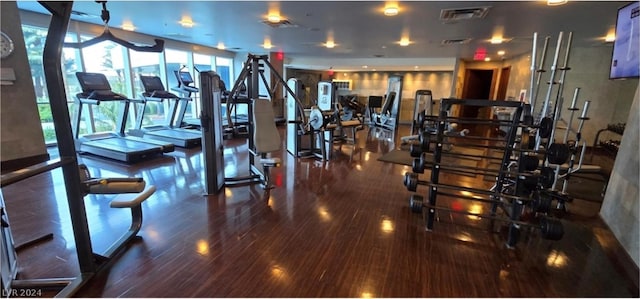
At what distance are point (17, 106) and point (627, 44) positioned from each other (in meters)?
7.91

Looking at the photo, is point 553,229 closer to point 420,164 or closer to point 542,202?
point 542,202

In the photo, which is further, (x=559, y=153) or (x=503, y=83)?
(x=503, y=83)

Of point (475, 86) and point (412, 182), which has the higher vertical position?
point (475, 86)

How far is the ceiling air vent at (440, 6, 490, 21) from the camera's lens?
4.21m

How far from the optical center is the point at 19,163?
14.8 ft

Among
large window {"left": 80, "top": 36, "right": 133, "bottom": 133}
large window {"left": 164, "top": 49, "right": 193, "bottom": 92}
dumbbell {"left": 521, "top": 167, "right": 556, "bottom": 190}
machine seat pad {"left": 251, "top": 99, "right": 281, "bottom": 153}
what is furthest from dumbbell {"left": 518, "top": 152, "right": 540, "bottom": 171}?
large window {"left": 164, "top": 49, "right": 193, "bottom": 92}

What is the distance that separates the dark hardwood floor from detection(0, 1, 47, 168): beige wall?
1170 mm

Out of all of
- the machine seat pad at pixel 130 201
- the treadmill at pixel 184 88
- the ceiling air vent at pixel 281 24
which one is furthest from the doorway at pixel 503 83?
the machine seat pad at pixel 130 201

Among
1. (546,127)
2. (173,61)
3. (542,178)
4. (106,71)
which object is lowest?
(542,178)

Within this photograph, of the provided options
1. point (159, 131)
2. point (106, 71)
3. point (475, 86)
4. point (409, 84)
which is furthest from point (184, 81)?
point (475, 86)

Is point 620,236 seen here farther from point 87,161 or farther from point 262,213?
point 87,161

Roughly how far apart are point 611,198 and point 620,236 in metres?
0.55

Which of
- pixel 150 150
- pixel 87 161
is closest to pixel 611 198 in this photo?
pixel 150 150

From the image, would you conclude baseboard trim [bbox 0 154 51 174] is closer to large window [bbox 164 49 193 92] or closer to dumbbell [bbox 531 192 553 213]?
large window [bbox 164 49 193 92]
